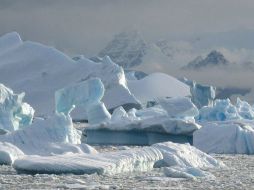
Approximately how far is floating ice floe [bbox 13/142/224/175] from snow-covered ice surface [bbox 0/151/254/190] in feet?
0.60

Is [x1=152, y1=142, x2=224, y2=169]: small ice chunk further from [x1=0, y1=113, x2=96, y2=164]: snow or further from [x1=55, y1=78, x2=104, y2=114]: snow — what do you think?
[x1=55, y1=78, x2=104, y2=114]: snow

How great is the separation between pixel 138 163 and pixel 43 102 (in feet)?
120

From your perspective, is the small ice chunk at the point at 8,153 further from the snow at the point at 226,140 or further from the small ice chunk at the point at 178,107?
the small ice chunk at the point at 178,107

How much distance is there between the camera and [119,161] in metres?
12.2

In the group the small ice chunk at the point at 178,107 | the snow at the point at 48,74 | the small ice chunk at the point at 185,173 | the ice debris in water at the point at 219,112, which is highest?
the snow at the point at 48,74

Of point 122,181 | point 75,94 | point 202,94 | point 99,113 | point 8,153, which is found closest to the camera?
point 122,181

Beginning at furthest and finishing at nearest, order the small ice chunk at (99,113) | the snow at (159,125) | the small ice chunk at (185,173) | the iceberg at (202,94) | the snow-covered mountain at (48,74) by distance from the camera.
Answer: the snow-covered mountain at (48,74) < the iceberg at (202,94) < the small ice chunk at (99,113) < the snow at (159,125) < the small ice chunk at (185,173)

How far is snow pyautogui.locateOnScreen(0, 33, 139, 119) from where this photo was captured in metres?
47.4

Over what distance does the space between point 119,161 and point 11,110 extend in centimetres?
1216

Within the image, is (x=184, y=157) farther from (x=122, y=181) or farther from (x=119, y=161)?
(x=122, y=181)

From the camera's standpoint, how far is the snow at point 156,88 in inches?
2203

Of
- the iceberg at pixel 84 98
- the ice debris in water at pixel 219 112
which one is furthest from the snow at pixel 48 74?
the iceberg at pixel 84 98

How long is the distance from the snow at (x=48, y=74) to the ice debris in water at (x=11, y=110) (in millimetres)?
21076

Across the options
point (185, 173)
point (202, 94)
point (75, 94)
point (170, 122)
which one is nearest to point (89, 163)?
point (185, 173)
